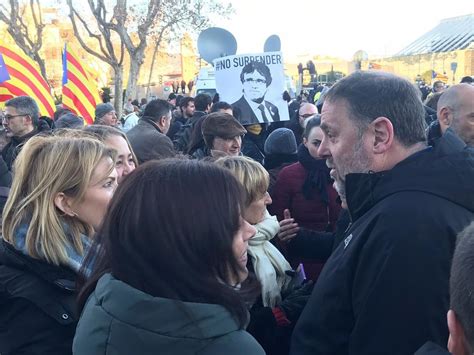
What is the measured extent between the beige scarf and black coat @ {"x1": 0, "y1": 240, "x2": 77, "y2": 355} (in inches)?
38.3

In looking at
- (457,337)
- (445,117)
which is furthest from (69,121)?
(457,337)

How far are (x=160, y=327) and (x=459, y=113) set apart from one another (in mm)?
3547

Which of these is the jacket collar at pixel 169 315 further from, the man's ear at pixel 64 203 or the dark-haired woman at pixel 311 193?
the dark-haired woman at pixel 311 193

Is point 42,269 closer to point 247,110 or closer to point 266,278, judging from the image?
point 266,278

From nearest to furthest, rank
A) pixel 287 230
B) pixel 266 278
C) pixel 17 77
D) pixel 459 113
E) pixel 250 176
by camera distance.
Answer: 1. pixel 266 278
2. pixel 250 176
3. pixel 287 230
4. pixel 459 113
5. pixel 17 77

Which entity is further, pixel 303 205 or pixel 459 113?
pixel 459 113

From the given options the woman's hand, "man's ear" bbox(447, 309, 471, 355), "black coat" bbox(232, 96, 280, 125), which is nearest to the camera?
"man's ear" bbox(447, 309, 471, 355)

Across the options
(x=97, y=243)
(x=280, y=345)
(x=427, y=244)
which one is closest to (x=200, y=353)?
(x=97, y=243)

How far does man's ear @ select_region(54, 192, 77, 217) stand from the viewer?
84.5 inches

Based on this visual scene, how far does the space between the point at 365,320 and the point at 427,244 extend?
296mm

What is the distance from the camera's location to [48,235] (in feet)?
6.52

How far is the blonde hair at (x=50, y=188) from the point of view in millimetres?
2014

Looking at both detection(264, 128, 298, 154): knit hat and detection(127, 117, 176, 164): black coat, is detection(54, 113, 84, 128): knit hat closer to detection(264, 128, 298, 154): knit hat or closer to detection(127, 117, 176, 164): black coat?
detection(127, 117, 176, 164): black coat

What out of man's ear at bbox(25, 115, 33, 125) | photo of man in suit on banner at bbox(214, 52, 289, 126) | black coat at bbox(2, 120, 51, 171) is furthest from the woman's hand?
photo of man in suit on banner at bbox(214, 52, 289, 126)
